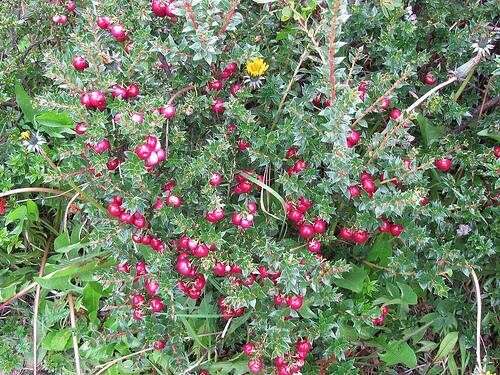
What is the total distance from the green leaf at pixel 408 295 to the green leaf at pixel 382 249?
0.41 ft

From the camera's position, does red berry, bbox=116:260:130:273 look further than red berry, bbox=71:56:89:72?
Yes

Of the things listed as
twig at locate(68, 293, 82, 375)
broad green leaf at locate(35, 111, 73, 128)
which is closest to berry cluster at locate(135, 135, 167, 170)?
broad green leaf at locate(35, 111, 73, 128)

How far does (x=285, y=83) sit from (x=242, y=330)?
1049 millimetres

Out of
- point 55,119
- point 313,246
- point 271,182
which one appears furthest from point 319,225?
point 55,119

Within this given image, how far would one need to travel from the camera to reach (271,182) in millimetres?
2400

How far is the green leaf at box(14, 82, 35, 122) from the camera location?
8.52 ft

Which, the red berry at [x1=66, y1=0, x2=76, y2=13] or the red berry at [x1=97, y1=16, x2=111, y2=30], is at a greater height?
the red berry at [x1=97, y1=16, x2=111, y2=30]

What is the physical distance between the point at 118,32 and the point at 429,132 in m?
1.30

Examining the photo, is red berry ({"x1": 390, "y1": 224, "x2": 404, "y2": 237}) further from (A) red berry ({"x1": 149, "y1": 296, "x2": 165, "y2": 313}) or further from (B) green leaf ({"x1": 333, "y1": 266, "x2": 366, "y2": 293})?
(A) red berry ({"x1": 149, "y1": 296, "x2": 165, "y2": 313})

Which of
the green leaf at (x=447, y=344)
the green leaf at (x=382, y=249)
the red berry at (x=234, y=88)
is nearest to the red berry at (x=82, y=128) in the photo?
the red berry at (x=234, y=88)

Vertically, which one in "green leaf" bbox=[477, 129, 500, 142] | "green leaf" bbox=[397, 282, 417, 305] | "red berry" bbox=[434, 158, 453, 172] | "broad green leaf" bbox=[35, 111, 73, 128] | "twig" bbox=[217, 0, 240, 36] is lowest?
"green leaf" bbox=[397, 282, 417, 305]

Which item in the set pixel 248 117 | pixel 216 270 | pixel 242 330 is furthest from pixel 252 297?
pixel 248 117

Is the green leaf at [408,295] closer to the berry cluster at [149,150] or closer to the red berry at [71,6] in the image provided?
the berry cluster at [149,150]

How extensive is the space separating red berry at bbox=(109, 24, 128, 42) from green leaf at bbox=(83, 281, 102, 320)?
41.0 inches
